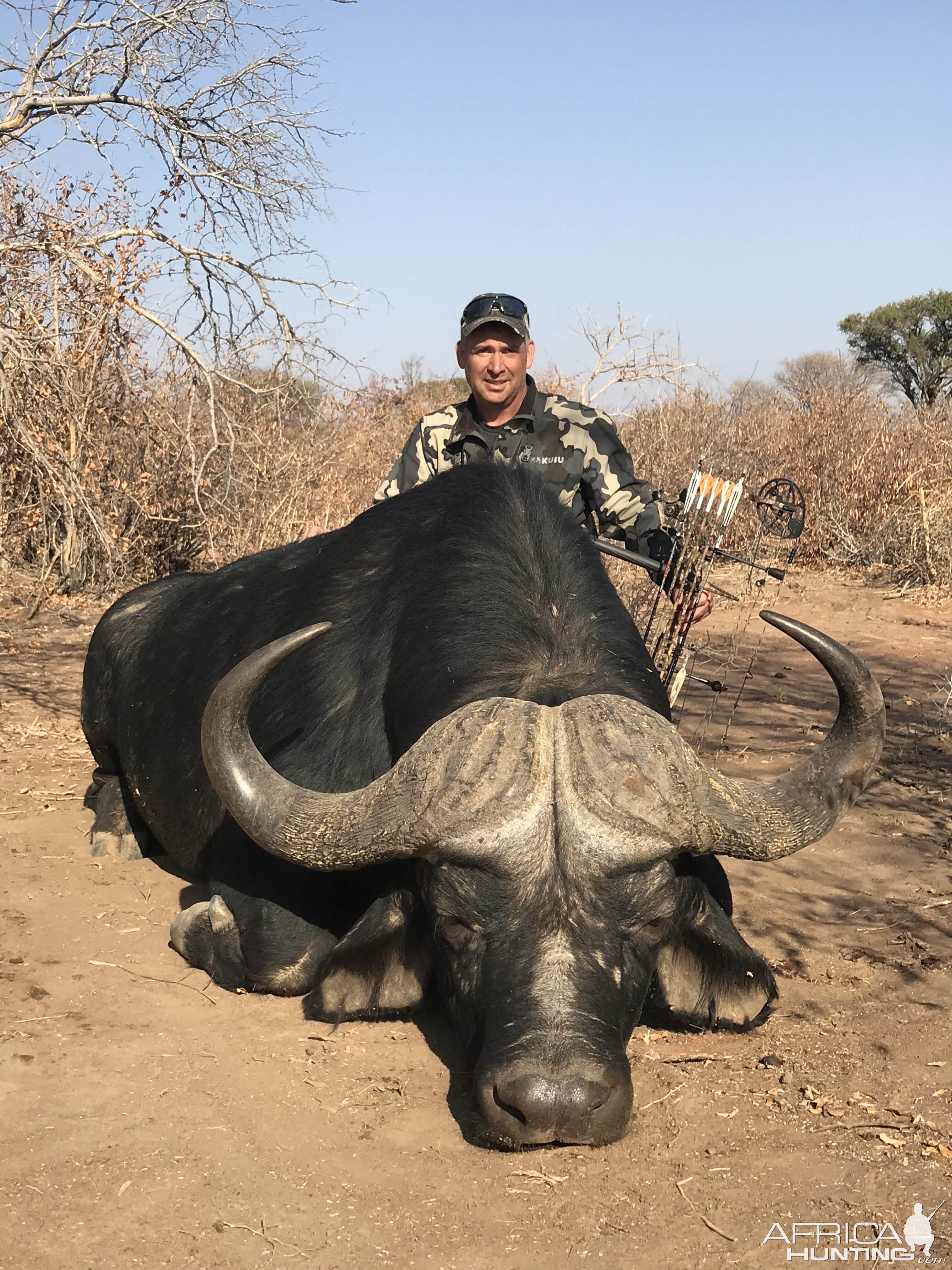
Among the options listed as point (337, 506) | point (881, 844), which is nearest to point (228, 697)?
point (881, 844)

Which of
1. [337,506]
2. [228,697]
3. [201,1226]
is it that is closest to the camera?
[201,1226]

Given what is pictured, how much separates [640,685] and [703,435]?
11.9 meters

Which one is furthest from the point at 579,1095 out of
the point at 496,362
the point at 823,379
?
the point at 823,379

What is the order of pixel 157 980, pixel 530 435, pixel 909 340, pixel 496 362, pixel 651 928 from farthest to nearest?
pixel 909 340 < pixel 530 435 < pixel 496 362 < pixel 157 980 < pixel 651 928

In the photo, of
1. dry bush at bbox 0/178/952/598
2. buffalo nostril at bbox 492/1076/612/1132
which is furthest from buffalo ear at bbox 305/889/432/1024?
dry bush at bbox 0/178/952/598

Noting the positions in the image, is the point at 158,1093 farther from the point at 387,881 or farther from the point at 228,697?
the point at 228,697

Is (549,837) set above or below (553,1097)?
above

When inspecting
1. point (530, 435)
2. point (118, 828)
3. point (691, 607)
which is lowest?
point (118, 828)

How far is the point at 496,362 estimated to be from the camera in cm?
562

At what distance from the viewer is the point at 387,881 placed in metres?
3.62

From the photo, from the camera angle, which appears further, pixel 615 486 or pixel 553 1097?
pixel 615 486

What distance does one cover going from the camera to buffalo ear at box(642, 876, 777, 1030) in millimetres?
3561

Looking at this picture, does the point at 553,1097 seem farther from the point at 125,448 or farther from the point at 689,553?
the point at 125,448

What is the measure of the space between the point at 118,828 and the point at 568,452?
2713 millimetres
